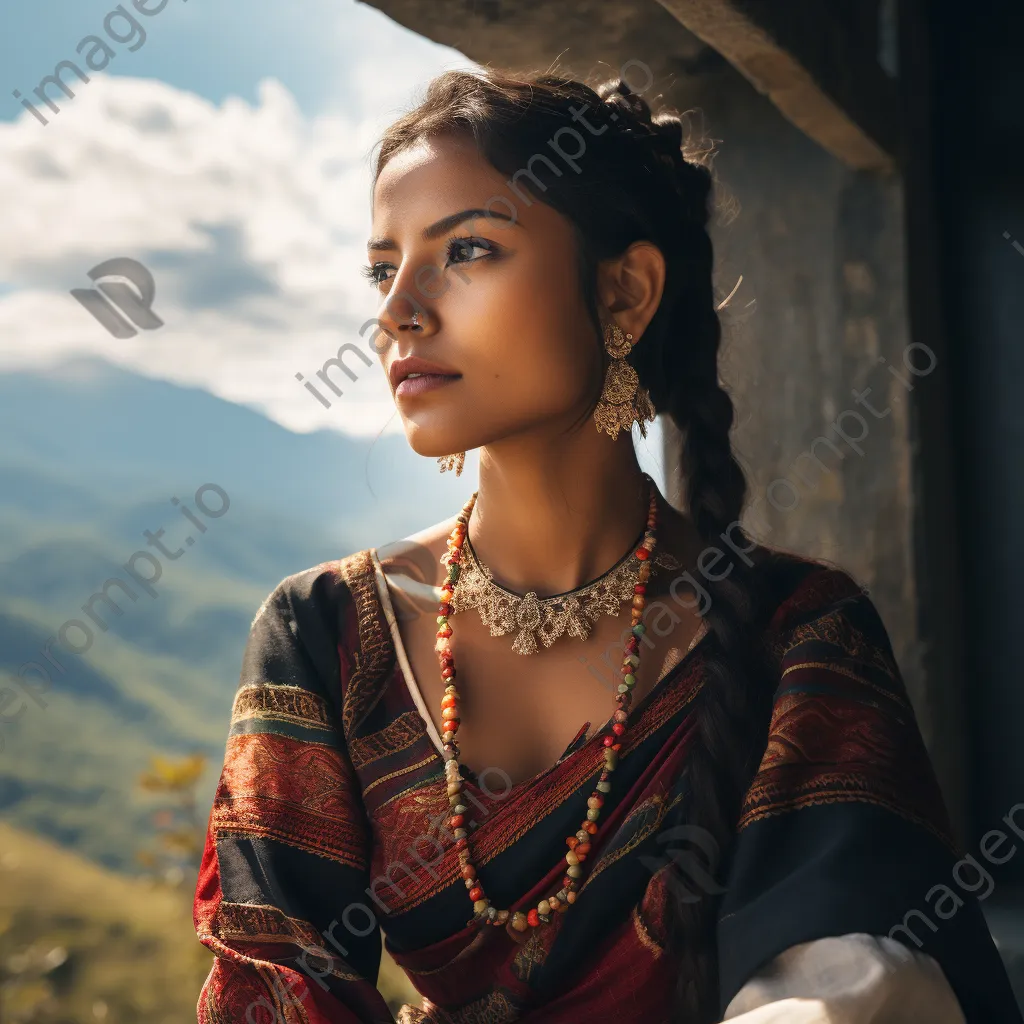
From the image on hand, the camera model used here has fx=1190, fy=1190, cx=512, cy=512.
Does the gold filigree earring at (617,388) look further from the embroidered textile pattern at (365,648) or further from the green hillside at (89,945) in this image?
the green hillside at (89,945)

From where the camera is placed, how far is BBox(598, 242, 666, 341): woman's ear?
1.79 meters

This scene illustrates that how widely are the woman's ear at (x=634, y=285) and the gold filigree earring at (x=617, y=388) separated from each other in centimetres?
2

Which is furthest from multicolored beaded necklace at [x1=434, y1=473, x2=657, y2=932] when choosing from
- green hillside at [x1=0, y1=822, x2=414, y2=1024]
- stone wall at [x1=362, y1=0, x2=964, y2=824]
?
green hillside at [x1=0, y1=822, x2=414, y2=1024]

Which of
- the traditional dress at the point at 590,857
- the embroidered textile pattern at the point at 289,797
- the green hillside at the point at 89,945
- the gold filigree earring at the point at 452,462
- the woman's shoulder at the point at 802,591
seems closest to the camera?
the traditional dress at the point at 590,857

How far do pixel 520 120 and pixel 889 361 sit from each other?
1.53m

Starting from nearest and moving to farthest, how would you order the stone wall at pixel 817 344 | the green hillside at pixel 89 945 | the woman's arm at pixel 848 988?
the woman's arm at pixel 848 988 < the stone wall at pixel 817 344 < the green hillside at pixel 89 945

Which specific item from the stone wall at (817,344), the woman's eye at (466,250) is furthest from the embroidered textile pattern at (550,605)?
the stone wall at (817,344)

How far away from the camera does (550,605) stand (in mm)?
1801

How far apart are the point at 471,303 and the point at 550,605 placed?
18.5 inches

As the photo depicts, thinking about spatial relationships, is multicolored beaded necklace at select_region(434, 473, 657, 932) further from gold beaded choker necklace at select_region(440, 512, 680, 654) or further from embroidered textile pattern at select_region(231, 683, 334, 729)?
embroidered textile pattern at select_region(231, 683, 334, 729)

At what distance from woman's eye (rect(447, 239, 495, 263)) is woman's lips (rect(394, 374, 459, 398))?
0.17 m

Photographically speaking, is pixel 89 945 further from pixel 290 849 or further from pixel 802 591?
pixel 802 591

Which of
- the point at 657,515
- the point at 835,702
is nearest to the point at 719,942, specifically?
the point at 835,702

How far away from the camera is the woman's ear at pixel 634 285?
1.79 m
